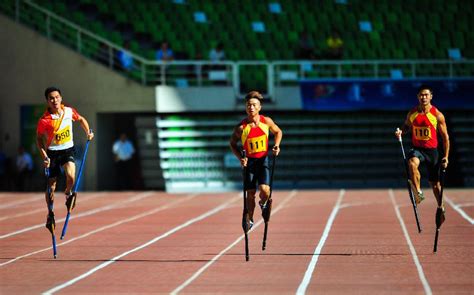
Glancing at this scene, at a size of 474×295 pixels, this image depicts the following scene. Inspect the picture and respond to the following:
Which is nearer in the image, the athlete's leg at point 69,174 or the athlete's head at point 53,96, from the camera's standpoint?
the athlete's head at point 53,96

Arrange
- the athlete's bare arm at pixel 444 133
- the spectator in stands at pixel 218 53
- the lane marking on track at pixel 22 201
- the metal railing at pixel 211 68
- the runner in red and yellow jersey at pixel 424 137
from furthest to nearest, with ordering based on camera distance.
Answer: the spectator in stands at pixel 218 53 → the metal railing at pixel 211 68 → the lane marking on track at pixel 22 201 → the runner in red and yellow jersey at pixel 424 137 → the athlete's bare arm at pixel 444 133

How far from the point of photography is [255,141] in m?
14.3

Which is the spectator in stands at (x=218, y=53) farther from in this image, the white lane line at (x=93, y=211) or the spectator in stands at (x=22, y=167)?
the spectator in stands at (x=22, y=167)

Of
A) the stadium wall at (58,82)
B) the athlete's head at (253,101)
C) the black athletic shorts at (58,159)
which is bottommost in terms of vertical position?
the black athletic shorts at (58,159)

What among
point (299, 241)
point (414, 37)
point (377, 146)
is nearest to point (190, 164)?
point (377, 146)

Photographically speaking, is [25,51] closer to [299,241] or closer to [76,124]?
[76,124]

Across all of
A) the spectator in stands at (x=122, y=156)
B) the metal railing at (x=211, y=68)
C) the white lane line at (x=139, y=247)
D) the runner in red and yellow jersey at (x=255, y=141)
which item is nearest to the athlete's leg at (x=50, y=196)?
the white lane line at (x=139, y=247)

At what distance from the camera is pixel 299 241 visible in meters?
16.0

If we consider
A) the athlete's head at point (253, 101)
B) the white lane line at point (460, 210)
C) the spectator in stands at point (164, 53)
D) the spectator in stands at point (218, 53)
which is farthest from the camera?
the spectator in stands at point (164, 53)

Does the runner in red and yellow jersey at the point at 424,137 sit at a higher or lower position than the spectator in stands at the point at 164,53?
lower

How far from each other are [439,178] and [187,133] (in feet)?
57.5

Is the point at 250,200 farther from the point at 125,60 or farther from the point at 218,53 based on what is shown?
the point at 125,60

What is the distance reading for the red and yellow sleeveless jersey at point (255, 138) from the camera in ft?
46.7

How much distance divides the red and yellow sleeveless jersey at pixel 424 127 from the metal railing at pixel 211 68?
15.2 meters
